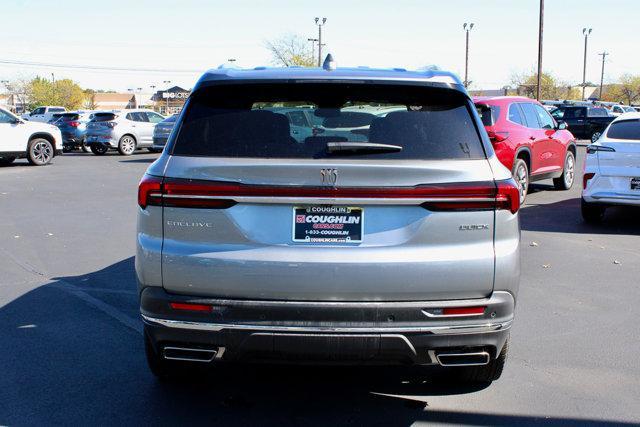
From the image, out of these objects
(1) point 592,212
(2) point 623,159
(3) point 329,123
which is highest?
(3) point 329,123

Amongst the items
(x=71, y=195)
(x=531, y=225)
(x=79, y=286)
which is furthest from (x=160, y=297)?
(x=71, y=195)

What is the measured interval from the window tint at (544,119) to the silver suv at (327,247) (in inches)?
424

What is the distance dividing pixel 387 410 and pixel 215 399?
1028mm

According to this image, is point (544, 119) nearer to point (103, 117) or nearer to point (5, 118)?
point (5, 118)

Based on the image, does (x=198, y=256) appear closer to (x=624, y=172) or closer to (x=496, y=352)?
(x=496, y=352)

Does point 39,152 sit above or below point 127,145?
above

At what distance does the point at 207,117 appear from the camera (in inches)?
149

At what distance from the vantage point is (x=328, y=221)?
3553 millimetres

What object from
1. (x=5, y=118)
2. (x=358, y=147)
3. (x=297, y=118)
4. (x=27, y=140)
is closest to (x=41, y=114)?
(x=27, y=140)

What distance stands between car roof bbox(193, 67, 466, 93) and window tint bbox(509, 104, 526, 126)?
935cm

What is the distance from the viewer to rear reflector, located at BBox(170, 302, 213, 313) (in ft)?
11.7

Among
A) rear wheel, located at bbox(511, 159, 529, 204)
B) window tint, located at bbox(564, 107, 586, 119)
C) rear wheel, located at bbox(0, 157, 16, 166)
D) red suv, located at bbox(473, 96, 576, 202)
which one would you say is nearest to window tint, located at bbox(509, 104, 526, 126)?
red suv, located at bbox(473, 96, 576, 202)

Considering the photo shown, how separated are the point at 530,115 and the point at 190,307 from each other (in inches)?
439

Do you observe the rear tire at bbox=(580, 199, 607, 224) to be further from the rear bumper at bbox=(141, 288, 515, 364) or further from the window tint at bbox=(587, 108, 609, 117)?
the window tint at bbox=(587, 108, 609, 117)
